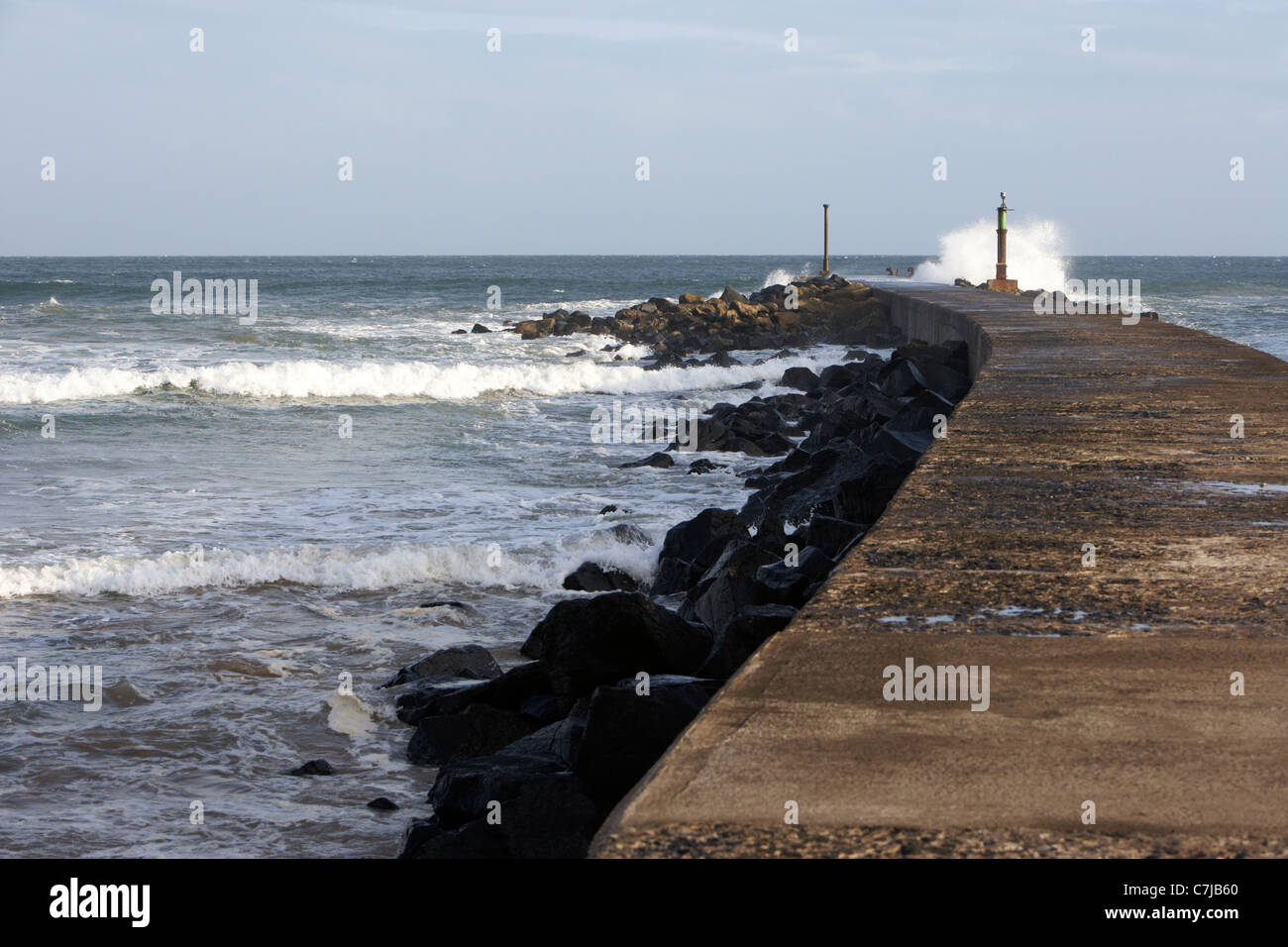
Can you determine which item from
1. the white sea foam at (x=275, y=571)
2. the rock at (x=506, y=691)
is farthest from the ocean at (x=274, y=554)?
the rock at (x=506, y=691)

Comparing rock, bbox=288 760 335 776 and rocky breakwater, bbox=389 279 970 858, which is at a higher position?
rocky breakwater, bbox=389 279 970 858

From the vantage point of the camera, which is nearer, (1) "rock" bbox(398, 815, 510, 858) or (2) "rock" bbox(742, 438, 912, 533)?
(1) "rock" bbox(398, 815, 510, 858)

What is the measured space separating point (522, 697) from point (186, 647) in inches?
77.7

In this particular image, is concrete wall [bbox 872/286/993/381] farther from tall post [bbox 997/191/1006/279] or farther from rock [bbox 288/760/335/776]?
rock [bbox 288/760/335/776]

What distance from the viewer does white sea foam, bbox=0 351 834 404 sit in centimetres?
1894

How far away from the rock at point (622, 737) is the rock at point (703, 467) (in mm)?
7690

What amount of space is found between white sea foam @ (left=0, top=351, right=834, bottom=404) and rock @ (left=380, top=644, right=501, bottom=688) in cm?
1337

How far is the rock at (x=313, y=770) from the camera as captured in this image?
4.38 meters

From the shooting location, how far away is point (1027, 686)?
8.51 ft

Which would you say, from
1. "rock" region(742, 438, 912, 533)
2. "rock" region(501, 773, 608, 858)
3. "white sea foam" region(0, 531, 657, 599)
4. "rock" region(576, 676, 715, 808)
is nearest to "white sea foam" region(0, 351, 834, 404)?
"rock" region(742, 438, 912, 533)

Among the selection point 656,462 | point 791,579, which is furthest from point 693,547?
point 656,462

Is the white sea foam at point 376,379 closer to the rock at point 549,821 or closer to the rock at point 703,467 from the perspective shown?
the rock at point 703,467
